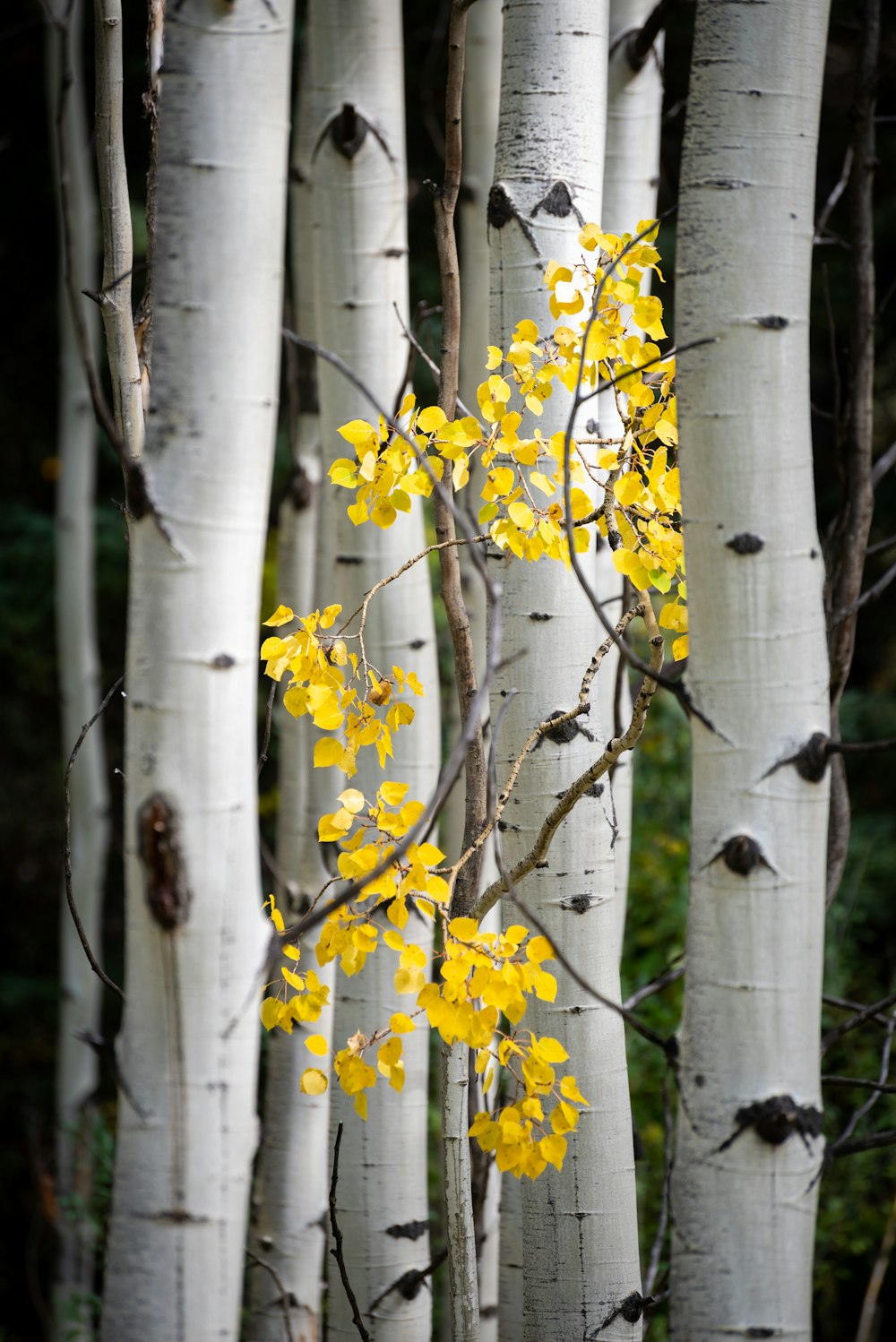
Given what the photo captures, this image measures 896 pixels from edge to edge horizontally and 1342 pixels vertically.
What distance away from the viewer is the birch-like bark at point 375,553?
124 centimetres

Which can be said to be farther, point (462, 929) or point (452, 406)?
point (452, 406)

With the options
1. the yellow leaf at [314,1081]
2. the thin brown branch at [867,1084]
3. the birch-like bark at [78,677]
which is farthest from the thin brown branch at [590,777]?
the birch-like bark at [78,677]

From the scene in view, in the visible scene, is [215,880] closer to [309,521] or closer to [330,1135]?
[330,1135]

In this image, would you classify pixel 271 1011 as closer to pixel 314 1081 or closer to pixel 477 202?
pixel 314 1081

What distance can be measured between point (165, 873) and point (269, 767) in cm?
378

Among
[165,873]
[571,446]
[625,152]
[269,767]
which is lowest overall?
[165,873]

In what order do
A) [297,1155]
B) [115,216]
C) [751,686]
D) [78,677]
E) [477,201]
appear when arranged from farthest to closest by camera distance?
[78,677] < [477,201] < [297,1155] < [115,216] < [751,686]

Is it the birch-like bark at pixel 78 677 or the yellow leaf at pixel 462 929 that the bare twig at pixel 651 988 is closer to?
the yellow leaf at pixel 462 929

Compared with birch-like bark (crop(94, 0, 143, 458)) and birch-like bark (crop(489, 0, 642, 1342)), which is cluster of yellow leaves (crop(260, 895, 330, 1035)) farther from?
birch-like bark (crop(94, 0, 143, 458))

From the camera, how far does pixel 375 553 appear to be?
4.35 feet

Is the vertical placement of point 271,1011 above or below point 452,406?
below

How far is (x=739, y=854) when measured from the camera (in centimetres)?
78

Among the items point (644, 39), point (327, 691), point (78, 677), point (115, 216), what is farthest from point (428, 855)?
point (78, 677)

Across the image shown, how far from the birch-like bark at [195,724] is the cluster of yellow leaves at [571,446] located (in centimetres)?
21
